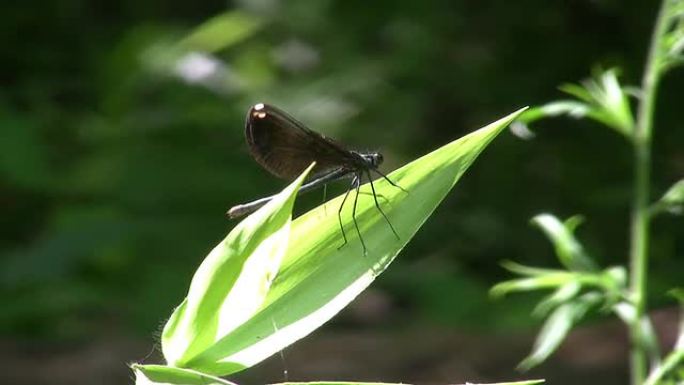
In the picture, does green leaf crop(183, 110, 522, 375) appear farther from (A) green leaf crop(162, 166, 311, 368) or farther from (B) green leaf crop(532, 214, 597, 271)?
(B) green leaf crop(532, 214, 597, 271)

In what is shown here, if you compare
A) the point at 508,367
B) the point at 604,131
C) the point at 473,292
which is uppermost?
the point at 604,131

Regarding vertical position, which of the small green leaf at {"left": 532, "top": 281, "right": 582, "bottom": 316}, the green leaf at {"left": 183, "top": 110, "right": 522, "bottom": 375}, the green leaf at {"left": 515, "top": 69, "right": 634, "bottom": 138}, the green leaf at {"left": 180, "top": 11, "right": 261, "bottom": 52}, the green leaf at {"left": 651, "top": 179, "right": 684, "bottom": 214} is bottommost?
the green leaf at {"left": 183, "top": 110, "right": 522, "bottom": 375}

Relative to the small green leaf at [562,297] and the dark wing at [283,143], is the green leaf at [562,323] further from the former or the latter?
the dark wing at [283,143]

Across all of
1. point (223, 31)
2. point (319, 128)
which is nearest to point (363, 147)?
point (319, 128)

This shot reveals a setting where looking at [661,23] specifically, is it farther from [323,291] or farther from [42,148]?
[42,148]

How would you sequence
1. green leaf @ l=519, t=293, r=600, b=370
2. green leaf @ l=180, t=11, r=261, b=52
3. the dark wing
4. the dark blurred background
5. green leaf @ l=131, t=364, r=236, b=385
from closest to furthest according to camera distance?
1. green leaf @ l=131, t=364, r=236, b=385
2. the dark wing
3. green leaf @ l=519, t=293, r=600, b=370
4. the dark blurred background
5. green leaf @ l=180, t=11, r=261, b=52

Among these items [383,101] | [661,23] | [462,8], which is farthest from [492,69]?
[661,23]

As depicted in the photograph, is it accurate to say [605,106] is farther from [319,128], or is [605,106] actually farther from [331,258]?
[319,128]

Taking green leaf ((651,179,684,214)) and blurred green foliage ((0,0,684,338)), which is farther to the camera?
blurred green foliage ((0,0,684,338))

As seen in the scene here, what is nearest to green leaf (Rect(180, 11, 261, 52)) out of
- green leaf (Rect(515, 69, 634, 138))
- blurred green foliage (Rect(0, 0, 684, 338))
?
blurred green foliage (Rect(0, 0, 684, 338))
